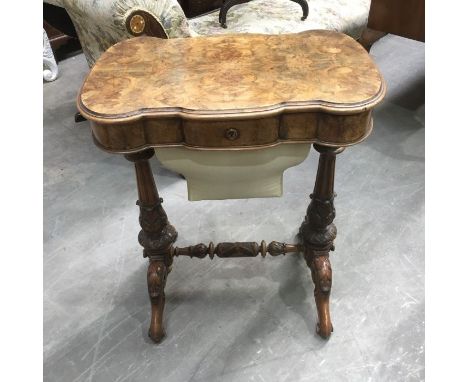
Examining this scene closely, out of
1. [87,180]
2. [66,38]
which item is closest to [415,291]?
[87,180]

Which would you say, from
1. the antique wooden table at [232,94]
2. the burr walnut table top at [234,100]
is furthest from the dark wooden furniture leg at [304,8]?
the burr walnut table top at [234,100]

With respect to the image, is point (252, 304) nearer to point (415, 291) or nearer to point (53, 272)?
point (415, 291)

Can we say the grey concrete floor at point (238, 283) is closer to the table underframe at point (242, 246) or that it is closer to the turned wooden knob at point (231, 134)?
the table underframe at point (242, 246)

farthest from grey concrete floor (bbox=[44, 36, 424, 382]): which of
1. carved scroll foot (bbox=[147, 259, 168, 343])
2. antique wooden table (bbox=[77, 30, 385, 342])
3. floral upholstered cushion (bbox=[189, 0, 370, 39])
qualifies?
floral upholstered cushion (bbox=[189, 0, 370, 39])

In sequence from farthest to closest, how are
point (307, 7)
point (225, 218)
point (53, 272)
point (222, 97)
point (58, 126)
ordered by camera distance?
point (58, 126) < point (307, 7) < point (225, 218) < point (53, 272) < point (222, 97)

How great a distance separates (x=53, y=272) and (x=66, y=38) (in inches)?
94.9

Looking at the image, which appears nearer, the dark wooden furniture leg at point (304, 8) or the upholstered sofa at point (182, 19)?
the upholstered sofa at point (182, 19)

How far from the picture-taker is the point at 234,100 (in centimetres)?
110

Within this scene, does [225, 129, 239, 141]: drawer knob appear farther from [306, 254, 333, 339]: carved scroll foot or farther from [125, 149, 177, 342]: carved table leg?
[306, 254, 333, 339]: carved scroll foot

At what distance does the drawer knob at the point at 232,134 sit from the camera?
3.62 feet

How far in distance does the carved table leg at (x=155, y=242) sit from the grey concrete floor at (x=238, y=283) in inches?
3.0

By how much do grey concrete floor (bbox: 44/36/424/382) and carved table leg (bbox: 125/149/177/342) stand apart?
8 centimetres

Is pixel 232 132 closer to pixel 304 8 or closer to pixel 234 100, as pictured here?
pixel 234 100

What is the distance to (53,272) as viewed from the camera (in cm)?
188
